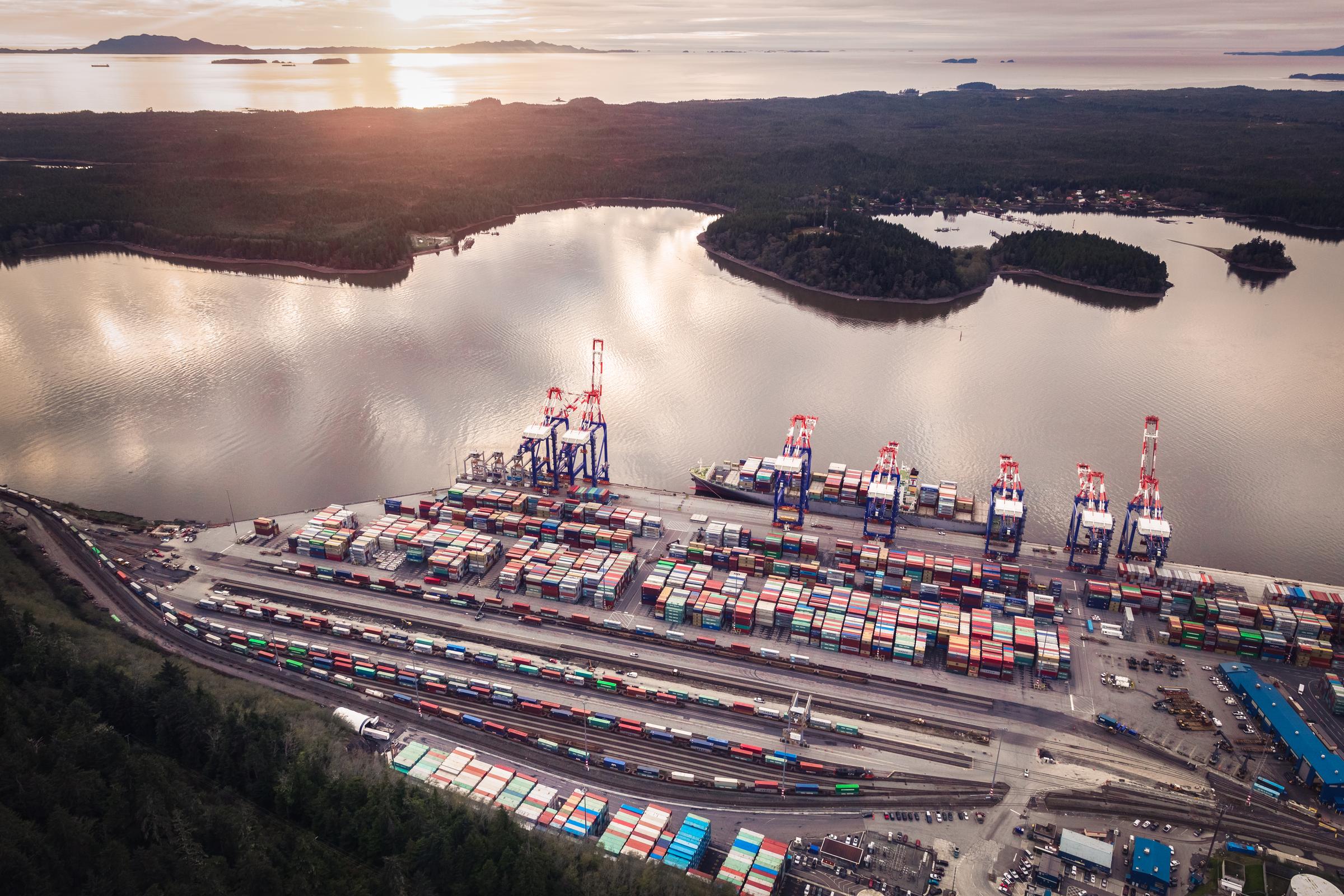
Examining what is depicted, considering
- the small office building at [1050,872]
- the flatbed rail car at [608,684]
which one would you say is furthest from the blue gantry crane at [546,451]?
the small office building at [1050,872]

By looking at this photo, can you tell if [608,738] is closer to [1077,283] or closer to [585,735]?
[585,735]

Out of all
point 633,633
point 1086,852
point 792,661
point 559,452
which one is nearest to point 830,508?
point 792,661

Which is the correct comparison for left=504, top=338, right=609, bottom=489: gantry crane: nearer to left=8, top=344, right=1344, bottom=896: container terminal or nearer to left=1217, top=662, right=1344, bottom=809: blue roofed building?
left=8, top=344, right=1344, bottom=896: container terminal

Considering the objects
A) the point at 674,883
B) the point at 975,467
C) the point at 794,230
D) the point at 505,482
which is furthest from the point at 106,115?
the point at 674,883

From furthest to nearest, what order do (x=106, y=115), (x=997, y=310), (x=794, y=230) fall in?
(x=106, y=115) → (x=794, y=230) → (x=997, y=310)

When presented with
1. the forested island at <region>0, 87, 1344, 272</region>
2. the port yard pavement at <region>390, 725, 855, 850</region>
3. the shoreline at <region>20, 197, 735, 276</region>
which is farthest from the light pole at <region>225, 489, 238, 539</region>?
the forested island at <region>0, 87, 1344, 272</region>

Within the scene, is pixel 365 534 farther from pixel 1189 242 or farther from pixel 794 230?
pixel 1189 242

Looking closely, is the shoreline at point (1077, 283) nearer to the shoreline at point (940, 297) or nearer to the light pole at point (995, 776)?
the shoreline at point (940, 297)
